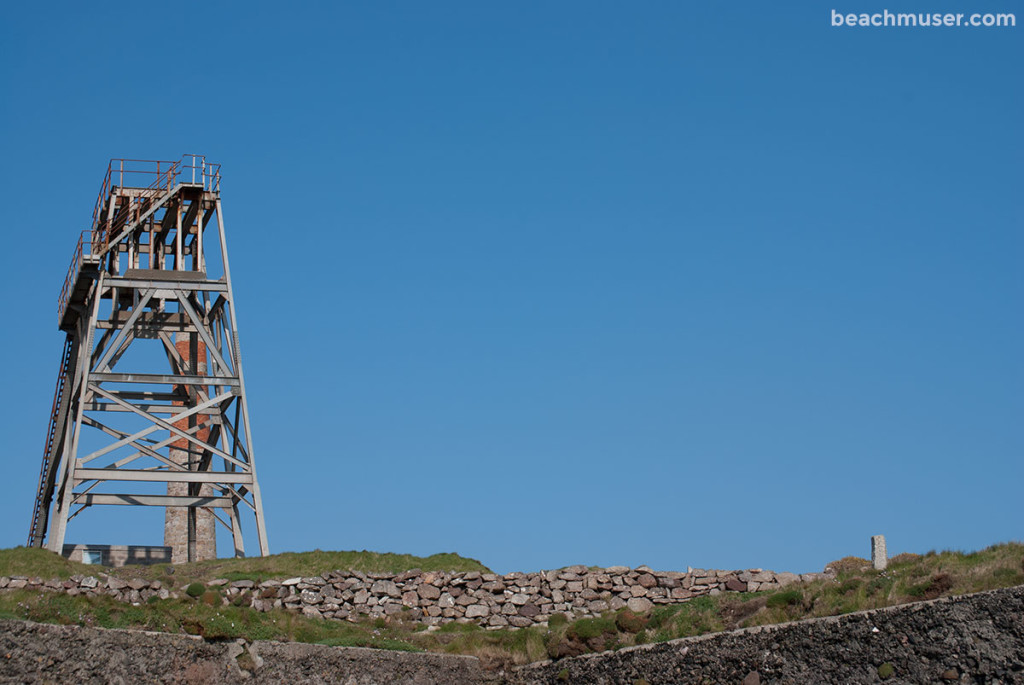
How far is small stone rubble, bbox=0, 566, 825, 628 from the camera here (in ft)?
84.7

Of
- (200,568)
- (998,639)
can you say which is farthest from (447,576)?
(998,639)

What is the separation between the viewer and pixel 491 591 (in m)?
26.7

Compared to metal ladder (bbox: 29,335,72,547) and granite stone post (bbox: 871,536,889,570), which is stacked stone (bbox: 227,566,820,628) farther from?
metal ladder (bbox: 29,335,72,547)

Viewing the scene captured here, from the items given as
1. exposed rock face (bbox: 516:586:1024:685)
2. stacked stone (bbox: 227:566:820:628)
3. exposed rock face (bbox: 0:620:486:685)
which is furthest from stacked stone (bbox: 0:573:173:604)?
exposed rock face (bbox: 516:586:1024:685)

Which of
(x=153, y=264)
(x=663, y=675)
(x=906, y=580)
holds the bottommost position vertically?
(x=663, y=675)

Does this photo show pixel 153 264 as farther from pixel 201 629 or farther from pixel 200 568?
pixel 201 629

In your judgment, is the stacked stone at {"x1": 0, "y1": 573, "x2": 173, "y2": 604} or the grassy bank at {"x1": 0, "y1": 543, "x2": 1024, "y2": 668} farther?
the stacked stone at {"x1": 0, "y1": 573, "x2": 173, "y2": 604}

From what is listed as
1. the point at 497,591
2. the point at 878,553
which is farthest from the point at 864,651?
the point at 497,591

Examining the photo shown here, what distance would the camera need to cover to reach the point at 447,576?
27000 millimetres

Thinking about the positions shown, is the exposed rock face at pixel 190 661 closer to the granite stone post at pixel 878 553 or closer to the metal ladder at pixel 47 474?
the granite stone post at pixel 878 553

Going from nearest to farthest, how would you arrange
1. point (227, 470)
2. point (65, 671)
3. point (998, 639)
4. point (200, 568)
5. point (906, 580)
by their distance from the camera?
point (998, 639)
point (65, 671)
point (906, 580)
point (200, 568)
point (227, 470)

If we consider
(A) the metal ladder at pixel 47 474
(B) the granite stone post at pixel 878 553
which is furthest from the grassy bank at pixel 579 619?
(A) the metal ladder at pixel 47 474

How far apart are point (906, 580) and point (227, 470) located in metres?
18.2

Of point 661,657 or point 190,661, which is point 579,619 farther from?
point 190,661
